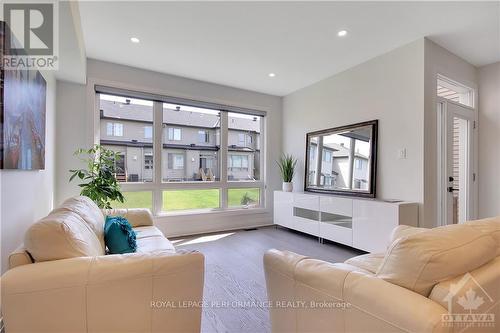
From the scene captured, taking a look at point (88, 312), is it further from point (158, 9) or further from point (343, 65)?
point (343, 65)

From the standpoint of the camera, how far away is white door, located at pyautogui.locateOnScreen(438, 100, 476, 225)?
131 inches

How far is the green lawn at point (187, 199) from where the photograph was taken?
3.93 m

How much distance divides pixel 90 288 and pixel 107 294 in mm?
79

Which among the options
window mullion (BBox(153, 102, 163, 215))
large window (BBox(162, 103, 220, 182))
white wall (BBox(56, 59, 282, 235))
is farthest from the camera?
large window (BBox(162, 103, 220, 182))

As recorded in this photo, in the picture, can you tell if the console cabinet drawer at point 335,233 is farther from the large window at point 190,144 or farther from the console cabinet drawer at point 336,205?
the large window at point 190,144

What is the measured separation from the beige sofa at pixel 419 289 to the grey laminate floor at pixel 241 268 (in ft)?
2.76

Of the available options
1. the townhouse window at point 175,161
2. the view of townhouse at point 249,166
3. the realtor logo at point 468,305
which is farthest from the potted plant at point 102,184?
the realtor logo at point 468,305

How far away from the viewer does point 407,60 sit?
3.06 m

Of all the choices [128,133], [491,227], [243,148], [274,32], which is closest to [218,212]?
[243,148]

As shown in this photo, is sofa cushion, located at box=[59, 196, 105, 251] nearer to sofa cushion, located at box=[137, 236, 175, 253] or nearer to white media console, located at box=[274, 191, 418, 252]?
sofa cushion, located at box=[137, 236, 175, 253]

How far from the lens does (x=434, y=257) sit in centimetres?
→ 91

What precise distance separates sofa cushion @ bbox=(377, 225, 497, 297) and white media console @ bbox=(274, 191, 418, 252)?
1.92 meters

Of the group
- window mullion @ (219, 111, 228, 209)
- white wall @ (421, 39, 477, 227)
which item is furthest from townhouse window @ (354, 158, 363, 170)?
window mullion @ (219, 111, 228, 209)

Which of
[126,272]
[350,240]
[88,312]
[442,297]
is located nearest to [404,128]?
[350,240]
